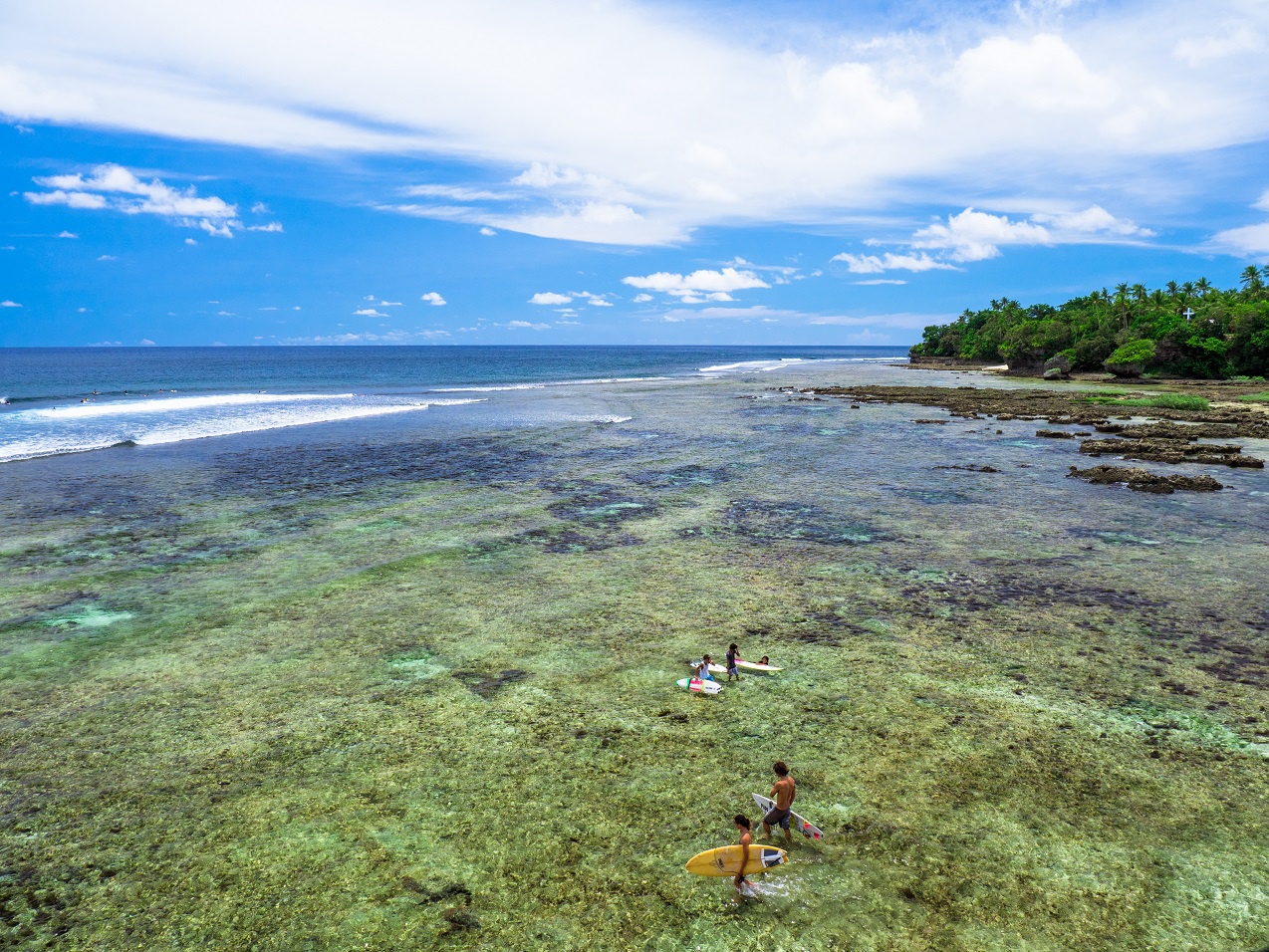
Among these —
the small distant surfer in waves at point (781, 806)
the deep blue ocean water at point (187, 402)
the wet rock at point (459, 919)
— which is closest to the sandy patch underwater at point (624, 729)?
the wet rock at point (459, 919)

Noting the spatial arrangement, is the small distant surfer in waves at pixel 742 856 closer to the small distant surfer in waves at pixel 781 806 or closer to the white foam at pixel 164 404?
the small distant surfer in waves at pixel 781 806

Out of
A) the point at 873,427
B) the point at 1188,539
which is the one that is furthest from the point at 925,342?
the point at 1188,539

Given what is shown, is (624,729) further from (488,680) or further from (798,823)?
(798,823)

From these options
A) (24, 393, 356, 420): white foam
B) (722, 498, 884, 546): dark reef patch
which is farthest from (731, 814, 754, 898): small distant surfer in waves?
(24, 393, 356, 420): white foam

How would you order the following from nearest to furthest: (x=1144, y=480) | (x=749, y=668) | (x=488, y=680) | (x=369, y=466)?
(x=488, y=680)
(x=749, y=668)
(x=1144, y=480)
(x=369, y=466)

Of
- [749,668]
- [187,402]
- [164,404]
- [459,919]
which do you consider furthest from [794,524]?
[187,402]

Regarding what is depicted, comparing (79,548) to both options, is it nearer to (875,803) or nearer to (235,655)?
(235,655)
